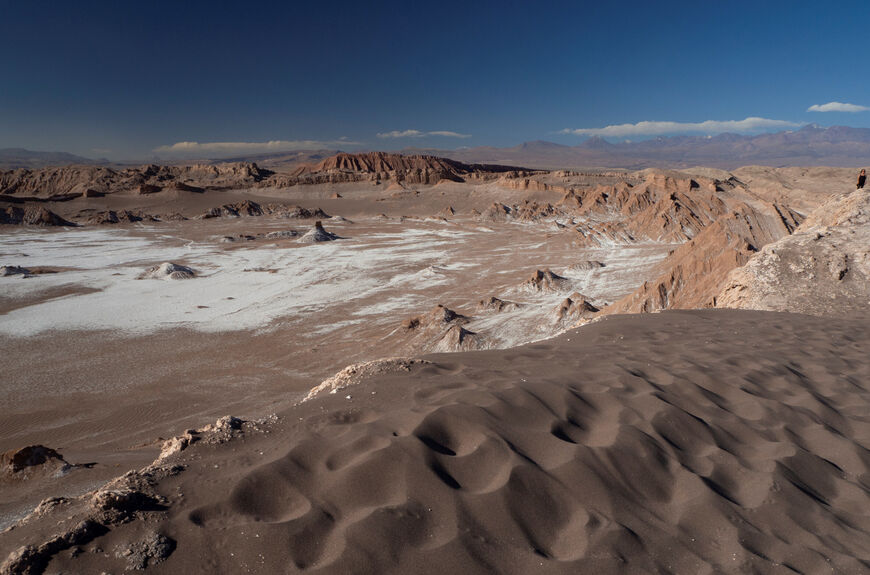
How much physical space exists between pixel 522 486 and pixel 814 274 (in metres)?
8.76

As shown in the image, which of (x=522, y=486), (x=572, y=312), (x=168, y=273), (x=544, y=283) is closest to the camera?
(x=522, y=486)

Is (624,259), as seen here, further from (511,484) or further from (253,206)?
(253,206)

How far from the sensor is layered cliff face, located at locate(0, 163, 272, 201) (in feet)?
198

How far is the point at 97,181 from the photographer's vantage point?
→ 64.8 metres

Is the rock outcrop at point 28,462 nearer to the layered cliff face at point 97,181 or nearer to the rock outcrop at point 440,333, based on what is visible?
the rock outcrop at point 440,333

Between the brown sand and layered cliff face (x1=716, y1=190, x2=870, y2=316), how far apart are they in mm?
4375

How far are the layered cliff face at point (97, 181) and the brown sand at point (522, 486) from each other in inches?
2448

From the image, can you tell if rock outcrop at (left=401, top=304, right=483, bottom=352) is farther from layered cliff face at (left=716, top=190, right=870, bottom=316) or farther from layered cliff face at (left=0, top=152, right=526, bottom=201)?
layered cliff face at (left=0, top=152, right=526, bottom=201)

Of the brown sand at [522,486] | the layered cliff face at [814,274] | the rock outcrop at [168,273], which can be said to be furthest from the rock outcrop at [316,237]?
the brown sand at [522,486]

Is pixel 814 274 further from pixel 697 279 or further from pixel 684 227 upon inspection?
pixel 684 227

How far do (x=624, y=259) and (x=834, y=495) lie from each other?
22.8 m

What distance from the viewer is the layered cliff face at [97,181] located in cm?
6025

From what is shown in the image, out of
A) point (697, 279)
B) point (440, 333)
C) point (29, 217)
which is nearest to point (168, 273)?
point (440, 333)

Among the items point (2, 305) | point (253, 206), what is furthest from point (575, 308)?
point (253, 206)
